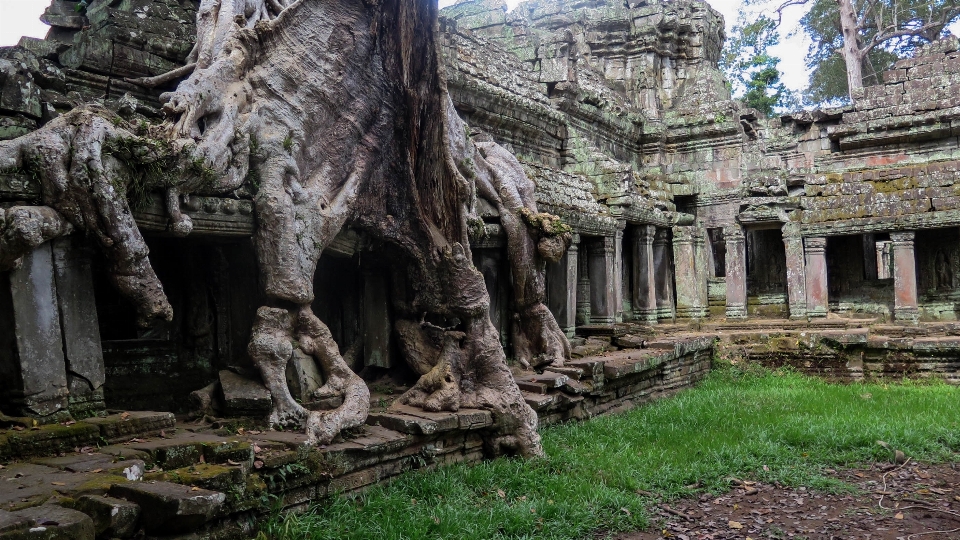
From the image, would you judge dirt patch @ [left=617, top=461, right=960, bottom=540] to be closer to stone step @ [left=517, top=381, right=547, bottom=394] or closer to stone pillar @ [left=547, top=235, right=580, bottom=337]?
stone step @ [left=517, top=381, right=547, bottom=394]

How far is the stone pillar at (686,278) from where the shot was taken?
48.4 ft

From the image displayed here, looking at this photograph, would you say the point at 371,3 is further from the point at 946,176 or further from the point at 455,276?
the point at 946,176

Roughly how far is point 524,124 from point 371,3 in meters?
6.47

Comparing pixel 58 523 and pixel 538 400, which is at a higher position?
pixel 58 523

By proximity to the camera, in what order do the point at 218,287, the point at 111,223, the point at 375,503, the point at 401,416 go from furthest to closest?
the point at 218,287 < the point at 401,416 < the point at 375,503 < the point at 111,223

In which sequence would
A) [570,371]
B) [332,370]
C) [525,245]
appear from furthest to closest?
[525,245] → [570,371] → [332,370]

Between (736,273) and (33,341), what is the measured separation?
12.3 meters

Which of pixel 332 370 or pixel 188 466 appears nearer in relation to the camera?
pixel 188 466

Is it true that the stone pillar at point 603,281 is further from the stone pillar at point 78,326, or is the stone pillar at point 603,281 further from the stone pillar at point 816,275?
the stone pillar at point 78,326

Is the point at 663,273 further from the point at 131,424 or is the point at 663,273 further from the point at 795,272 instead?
the point at 131,424

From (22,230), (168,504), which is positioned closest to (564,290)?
(22,230)

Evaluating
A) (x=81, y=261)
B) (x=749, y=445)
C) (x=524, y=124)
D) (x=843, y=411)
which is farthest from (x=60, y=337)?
(x=524, y=124)

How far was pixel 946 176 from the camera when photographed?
12.8 metres

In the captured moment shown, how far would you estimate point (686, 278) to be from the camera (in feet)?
48.6
